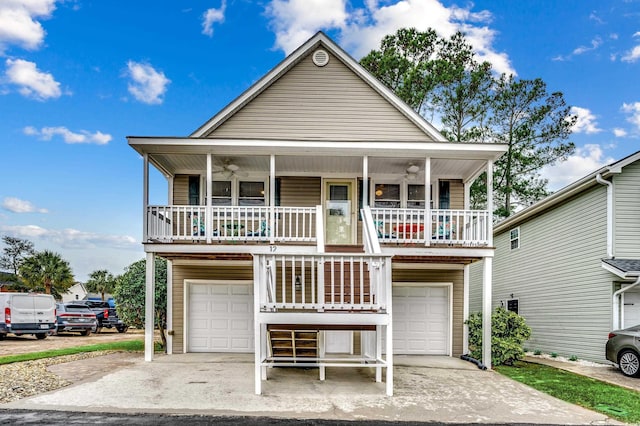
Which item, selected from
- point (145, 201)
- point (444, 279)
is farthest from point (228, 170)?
point (444, 279)

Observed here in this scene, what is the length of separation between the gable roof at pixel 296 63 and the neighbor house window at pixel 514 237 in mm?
5987

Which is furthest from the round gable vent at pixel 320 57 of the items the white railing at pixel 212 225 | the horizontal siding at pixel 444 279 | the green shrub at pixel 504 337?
the green shrub at pixel 504 337

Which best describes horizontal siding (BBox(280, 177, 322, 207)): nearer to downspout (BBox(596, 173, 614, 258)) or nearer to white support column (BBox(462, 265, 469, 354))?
white support column (BBox(462, 265, 469, 354))

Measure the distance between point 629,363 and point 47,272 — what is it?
36.5m

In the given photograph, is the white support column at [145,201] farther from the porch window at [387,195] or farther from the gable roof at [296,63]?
the porch window at [387,195]

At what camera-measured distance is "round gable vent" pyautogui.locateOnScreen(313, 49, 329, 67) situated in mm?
13125

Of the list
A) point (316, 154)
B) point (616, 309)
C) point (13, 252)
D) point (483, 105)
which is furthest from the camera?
point (13, 252)

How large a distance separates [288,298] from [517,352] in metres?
5.97

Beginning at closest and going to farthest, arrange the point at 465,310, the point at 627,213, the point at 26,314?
1. the point at 627,213
2. the point at 465,310
3. the point at 26,314

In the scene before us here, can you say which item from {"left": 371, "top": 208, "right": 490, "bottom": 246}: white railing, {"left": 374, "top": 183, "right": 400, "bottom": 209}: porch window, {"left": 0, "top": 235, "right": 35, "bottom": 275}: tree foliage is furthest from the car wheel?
{"left": 0, "top": 235, "right": 35, "bottom": 275}: tree foliage

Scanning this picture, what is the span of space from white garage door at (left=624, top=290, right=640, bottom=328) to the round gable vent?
10073mm

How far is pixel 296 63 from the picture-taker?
515 inches

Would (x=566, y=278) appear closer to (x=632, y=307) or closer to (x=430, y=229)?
(x=632, y=307)

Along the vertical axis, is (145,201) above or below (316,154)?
below
